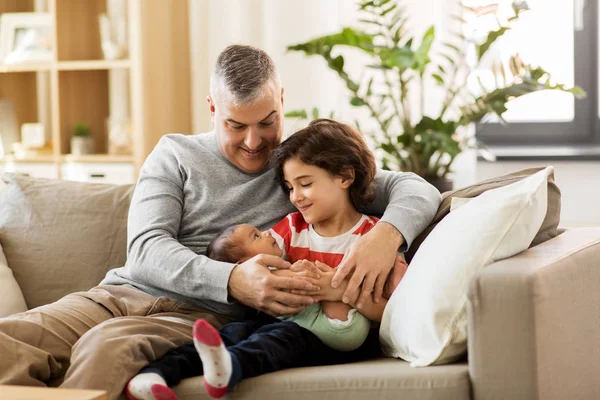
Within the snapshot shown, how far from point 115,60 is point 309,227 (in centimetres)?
209

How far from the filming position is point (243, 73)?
204cm

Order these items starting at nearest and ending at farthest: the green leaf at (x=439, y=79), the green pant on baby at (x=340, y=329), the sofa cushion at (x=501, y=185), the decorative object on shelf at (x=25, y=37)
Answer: the green pant on baby at (x=340, y=329) < the sofa cushion at (x=501, y=185) < the green leaf at (x=439, y=79) < the decorative object on shelf at (x=25, y=37)

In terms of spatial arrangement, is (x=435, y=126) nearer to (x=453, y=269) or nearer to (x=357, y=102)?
(x=357, y=102)

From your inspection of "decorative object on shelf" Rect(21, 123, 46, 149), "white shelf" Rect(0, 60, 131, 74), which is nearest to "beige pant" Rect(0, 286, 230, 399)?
"white shelf" Rect(0, 60, 131, 74)

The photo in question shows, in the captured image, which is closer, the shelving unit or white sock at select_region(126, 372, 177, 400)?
white sock at select_region(126, 372, 177, 400)

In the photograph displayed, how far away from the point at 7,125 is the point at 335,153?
8.81 feet

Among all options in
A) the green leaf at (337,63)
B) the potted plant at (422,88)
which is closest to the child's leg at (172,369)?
the potted plant at (422,88)

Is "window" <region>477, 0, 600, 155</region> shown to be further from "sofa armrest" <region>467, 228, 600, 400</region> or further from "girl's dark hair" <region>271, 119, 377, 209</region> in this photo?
"sofa armrest" <region>467, 228, 600, 400</region>

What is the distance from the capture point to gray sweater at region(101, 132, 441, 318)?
194 cm

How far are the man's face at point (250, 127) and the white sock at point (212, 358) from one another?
0.64 m

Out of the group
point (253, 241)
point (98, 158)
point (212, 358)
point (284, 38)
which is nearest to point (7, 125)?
point (98, 158)

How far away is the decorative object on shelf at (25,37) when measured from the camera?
13.1ft

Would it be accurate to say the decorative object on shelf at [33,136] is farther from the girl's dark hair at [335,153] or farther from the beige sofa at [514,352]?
the beige sofa at [514,352]

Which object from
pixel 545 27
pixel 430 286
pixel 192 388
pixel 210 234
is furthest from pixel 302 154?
pixel 545 27
